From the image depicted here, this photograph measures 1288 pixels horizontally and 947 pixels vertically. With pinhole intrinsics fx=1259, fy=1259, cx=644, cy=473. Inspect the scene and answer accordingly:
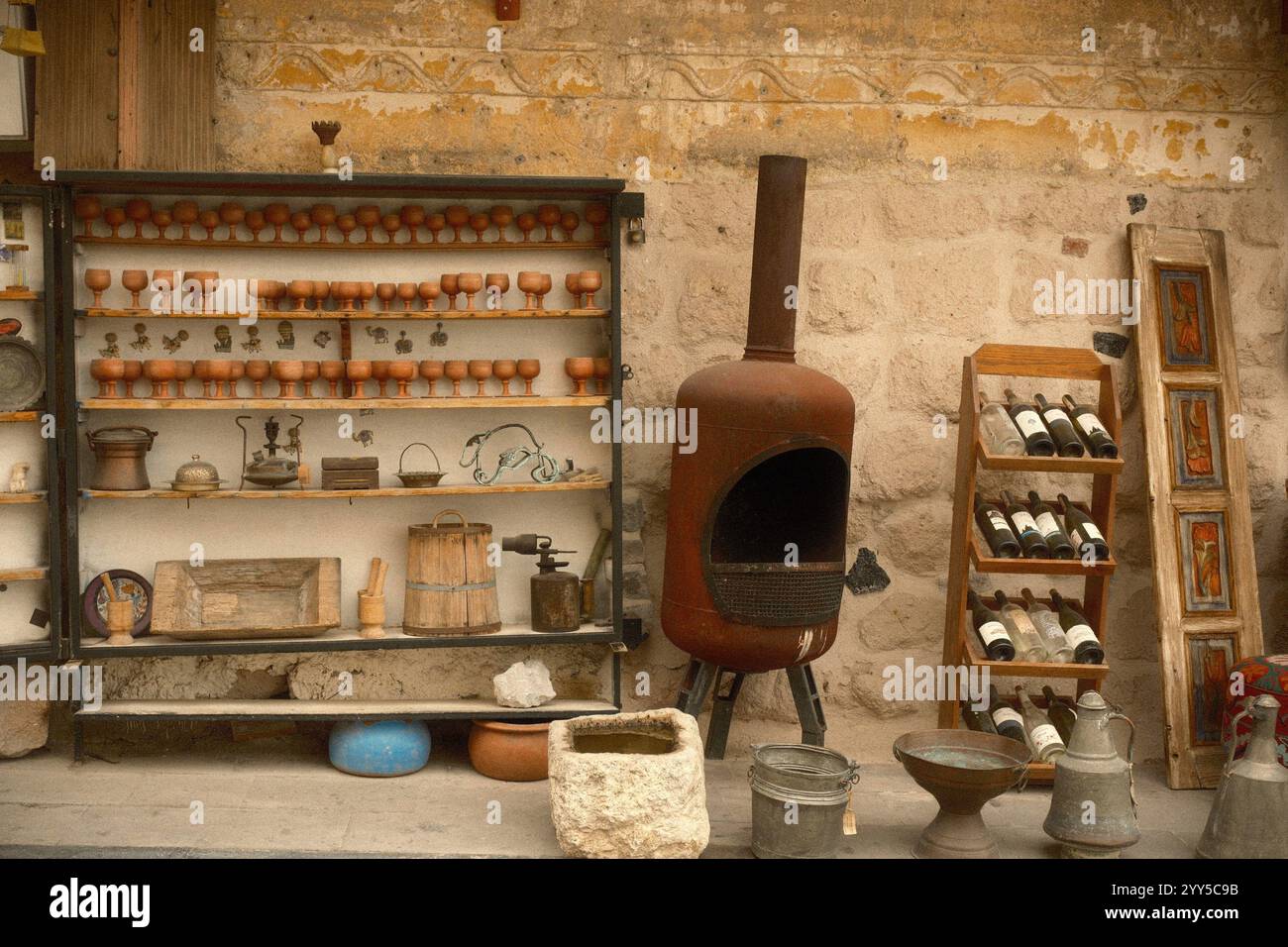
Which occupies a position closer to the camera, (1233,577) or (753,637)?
(753,637)

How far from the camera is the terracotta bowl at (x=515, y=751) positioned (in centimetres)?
416

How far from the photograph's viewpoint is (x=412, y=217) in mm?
4246

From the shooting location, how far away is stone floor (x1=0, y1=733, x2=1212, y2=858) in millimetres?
3572

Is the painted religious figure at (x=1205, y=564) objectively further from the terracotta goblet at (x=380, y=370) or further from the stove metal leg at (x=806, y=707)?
the terracotta goblet at (x=380, y=370)

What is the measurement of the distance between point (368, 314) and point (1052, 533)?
2382 millimetres

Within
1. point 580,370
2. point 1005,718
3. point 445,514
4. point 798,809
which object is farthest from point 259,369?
point 1005,718

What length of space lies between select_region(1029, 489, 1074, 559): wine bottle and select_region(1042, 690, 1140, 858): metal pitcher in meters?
0.66

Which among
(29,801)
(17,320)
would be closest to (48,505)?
(17,320)

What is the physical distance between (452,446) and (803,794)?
1.75 meters

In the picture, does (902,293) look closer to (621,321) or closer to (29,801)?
(621,321)

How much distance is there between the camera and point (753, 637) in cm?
393

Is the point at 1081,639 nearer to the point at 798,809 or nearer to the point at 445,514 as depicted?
the point at 798,809

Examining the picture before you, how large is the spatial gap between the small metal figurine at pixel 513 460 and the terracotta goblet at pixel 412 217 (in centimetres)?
72

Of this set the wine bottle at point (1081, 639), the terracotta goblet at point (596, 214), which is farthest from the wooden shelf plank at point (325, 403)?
the wine bottle at point (1081, 639)
